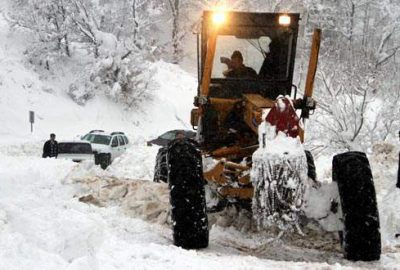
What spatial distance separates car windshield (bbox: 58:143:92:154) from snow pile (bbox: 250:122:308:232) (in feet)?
52.1

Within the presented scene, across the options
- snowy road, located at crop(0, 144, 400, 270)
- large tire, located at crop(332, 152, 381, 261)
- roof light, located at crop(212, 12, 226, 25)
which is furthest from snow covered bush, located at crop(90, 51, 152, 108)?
large tire, located at crop(332, 152, 381, 261)

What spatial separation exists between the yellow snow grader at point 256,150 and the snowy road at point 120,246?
33 cm

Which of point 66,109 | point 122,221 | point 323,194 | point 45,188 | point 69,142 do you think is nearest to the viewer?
point 323,194

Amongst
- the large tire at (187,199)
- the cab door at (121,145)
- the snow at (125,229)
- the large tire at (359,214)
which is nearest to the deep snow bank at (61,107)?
the cab door at (121,145)

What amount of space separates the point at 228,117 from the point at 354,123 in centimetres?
1170

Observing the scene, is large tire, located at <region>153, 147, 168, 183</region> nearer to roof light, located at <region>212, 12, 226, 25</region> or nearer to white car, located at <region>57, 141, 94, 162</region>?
roof light, located at <region>212, 12, 226, 25</region>

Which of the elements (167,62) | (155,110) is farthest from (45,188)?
(167,62)

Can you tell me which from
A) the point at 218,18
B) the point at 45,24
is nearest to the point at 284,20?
the point at 218,18

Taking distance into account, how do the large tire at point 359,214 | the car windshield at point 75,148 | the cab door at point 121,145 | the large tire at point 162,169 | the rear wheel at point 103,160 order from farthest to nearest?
the cab door at point 121,145
the car windshield at point 75,148
the rear wheel at point 103,160
the large tire at point 162,169
the large tire at point 359,214

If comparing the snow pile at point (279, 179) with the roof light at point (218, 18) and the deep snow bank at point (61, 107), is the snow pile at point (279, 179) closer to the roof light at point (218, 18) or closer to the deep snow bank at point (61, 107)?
the roof light at point (218, 18)

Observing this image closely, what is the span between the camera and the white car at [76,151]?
21.1m

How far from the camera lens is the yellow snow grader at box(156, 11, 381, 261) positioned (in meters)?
5.79

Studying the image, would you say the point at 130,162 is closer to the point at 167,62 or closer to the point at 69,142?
the point at 69,142

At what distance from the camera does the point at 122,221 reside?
8023 millimetres
